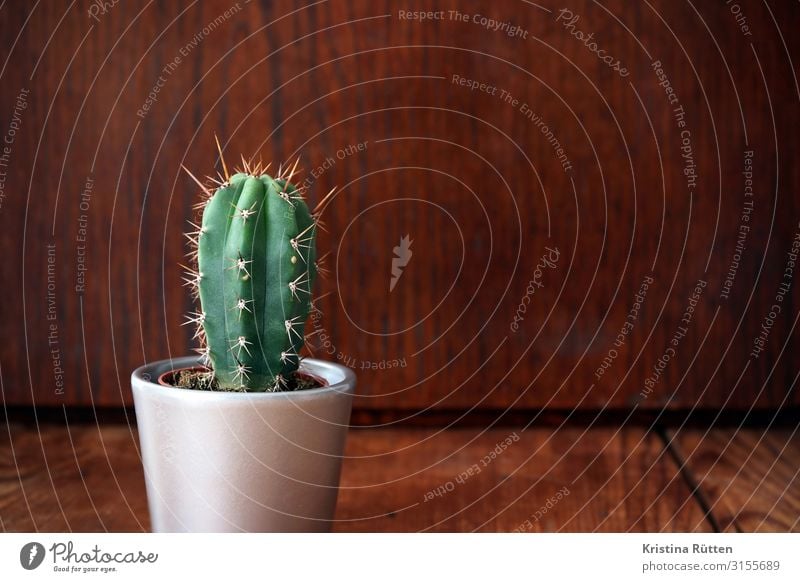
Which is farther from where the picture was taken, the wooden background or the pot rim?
the wooden background

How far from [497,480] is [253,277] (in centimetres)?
25

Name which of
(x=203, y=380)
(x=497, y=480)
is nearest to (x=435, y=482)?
(x=497, y=480)

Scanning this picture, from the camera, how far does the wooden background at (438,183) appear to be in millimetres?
712

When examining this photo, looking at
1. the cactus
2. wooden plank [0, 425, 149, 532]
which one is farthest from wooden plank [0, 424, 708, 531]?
the cactus

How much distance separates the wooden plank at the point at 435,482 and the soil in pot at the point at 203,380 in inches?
3.7

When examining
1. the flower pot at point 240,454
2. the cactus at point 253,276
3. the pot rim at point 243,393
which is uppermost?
the cactus at point 253,276

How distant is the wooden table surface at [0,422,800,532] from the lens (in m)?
0.54

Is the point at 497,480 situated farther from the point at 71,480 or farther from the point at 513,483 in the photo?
the point at 71,480

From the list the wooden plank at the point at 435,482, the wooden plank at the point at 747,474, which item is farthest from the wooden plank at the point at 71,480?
the wooden plank at the point at 747,474

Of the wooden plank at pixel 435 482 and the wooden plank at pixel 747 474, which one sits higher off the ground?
the wooden plank at pixel 435 482

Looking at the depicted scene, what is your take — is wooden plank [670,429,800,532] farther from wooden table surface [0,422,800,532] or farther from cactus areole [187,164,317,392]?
cactus areole [187,164,317,392]

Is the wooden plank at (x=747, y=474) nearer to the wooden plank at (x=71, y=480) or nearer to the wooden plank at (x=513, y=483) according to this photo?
the wooden plank at (x=513, y=483)

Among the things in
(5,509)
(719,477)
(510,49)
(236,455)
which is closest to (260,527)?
(236,455)

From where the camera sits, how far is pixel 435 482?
0.61 metres
